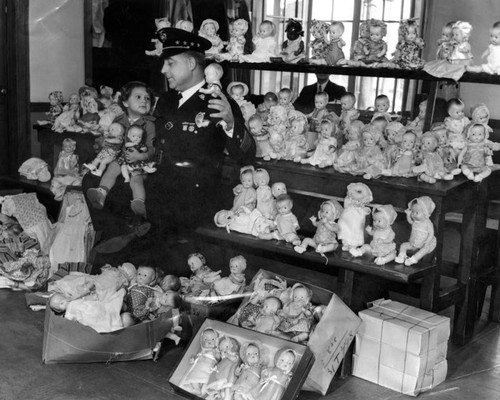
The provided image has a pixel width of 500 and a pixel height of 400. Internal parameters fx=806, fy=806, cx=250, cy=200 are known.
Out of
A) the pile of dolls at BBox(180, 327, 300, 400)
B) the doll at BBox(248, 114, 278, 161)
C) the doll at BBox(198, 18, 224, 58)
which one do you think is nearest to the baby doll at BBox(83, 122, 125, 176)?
the doll at BBox(198, 18, 224, 58)

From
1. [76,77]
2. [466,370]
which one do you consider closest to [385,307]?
[466,370]

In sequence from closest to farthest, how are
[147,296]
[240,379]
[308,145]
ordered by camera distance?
[240,379]
[147,296]
[308,145]

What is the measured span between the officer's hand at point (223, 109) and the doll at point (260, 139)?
0.62ft

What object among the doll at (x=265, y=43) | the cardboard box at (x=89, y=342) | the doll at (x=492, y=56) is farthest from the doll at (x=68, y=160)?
the doll at (x=492, y=56)

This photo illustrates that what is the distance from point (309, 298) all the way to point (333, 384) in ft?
1.23

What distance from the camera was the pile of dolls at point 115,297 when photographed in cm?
350

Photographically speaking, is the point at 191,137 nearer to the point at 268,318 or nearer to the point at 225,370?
the point at 268,318

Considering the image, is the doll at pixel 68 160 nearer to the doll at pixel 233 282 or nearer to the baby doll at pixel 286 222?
the doll at pixel 233 282

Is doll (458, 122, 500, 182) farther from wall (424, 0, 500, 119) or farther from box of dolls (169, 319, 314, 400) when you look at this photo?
box of dolls (169, 319, 314, 400)

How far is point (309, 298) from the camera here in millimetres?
3438

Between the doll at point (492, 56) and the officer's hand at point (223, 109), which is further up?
the doll at point (492, 56)

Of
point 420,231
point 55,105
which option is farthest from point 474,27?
point 55,105

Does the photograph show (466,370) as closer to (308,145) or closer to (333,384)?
(333,384)

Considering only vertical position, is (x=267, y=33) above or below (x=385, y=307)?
above
